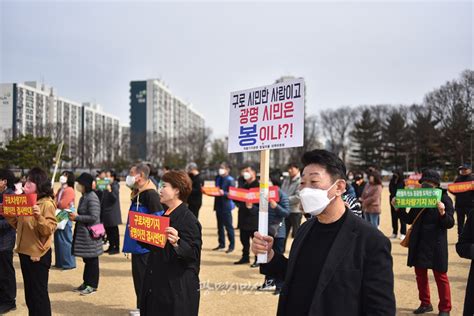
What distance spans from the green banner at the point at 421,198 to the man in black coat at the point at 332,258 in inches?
149

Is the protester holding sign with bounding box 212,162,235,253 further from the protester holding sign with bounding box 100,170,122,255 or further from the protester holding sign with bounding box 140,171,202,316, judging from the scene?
the protester holding sign with bounding box 140,171,202,316

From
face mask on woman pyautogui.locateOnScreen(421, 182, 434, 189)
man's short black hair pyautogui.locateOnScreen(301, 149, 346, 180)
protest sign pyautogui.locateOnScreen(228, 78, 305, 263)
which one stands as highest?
protest sign pyautogui.locateOnScreen(228, 78, 305, 263)

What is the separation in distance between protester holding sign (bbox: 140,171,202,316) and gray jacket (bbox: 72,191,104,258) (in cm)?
352

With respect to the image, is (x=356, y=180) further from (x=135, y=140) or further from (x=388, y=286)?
(x=135, y=140)

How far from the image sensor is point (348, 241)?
246cm

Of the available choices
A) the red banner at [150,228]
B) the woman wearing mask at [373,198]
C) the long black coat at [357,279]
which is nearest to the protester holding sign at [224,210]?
the woman wearing mask at [373,198]

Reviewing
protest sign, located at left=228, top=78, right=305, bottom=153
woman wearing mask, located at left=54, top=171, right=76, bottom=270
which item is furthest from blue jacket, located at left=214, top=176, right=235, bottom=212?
protest sign, located at left=228, top=78, right=305, bottom=153

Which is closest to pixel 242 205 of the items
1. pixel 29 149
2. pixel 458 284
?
pixel 458 284

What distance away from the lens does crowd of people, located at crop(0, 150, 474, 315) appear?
95.0 inches

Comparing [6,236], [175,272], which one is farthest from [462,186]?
[6,236]

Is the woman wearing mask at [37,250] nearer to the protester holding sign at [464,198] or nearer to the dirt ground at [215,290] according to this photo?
the dirt ground at [215,290]

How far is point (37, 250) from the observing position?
5293mm

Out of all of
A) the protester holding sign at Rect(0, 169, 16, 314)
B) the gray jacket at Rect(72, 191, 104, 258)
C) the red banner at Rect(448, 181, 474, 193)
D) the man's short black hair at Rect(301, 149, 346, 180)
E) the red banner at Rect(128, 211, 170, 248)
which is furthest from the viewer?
the red banner at Rect(448, 181, 474, 193)

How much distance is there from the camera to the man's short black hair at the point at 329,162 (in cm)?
270
